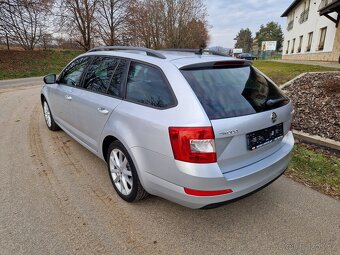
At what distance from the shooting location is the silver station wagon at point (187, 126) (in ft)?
7.07

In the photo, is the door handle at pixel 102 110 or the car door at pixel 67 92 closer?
the door handle at pixel 102 110

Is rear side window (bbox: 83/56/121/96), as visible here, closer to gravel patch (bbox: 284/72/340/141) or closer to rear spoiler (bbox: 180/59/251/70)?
rear spoiler (bbox: 180/59/251/70)

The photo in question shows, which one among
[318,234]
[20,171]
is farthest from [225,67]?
[20,171]

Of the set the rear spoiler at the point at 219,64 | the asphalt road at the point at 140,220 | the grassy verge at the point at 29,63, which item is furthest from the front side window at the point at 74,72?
the grassy verge at the point at 29,63

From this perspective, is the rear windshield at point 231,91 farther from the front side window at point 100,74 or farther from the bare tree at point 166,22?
the bare tree at point 166,22

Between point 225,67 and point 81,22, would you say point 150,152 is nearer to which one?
point 225,67

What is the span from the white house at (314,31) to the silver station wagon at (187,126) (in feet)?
54.6

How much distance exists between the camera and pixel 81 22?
27.8m

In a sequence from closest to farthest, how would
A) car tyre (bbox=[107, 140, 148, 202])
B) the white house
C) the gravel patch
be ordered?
1. car tyre (bbox=[107, 140, 148, 202])
2. the gravel patch
3. the white house

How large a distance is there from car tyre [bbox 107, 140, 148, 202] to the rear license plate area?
46.2 inches

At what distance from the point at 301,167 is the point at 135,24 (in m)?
29.5

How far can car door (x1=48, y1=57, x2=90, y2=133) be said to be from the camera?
3.95m

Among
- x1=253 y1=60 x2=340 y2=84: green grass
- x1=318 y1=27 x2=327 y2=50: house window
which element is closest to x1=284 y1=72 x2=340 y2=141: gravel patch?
x1=253 y1=60 x2=340 y2=84: green grass

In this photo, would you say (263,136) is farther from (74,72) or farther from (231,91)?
(74,72)
